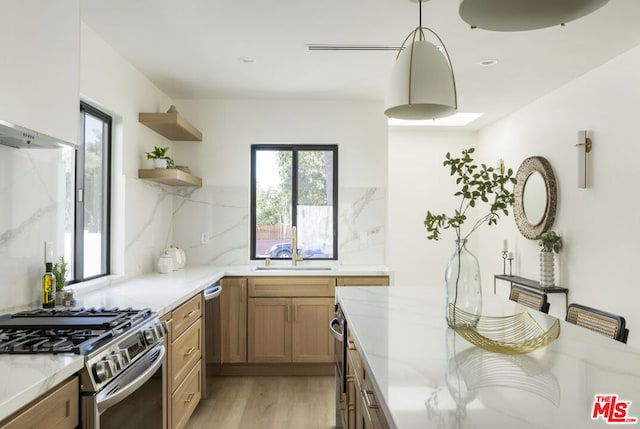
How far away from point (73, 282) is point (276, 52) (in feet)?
6.66

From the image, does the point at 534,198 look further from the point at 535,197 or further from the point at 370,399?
the point at 370,399

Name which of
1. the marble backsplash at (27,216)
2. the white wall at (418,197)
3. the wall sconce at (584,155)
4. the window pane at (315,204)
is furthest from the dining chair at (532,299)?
the white wall at (418,197)

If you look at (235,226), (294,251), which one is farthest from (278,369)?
(235,226)

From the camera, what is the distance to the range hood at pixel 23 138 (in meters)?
1.61

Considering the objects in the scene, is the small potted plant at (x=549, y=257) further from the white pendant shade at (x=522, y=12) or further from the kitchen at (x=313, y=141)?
the white pendant shade at (x=522, y=12)

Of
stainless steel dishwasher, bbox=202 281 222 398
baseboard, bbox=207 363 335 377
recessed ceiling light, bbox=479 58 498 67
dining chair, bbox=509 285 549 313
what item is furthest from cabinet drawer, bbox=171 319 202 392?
recessed ceiling light, bbox=479 58 498 67

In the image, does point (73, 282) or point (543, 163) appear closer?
point (73, 282)

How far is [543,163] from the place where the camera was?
13.8 feet

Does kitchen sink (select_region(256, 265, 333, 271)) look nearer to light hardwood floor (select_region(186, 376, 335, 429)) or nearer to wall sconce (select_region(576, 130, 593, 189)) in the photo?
light hardwood floor (select_region(186, 376, 335, 429))

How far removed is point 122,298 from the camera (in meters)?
2.46

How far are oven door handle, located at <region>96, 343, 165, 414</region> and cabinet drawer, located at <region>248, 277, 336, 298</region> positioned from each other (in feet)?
5.44

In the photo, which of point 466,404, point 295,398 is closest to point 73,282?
point 295,398

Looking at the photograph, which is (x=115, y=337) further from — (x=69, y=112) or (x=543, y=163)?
(x=543, y=163)

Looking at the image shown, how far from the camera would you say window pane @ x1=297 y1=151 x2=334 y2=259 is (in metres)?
4.45
